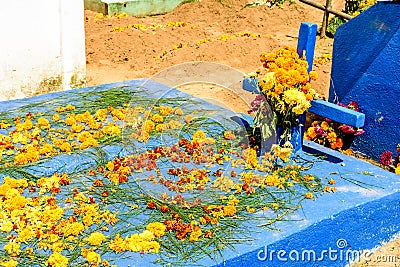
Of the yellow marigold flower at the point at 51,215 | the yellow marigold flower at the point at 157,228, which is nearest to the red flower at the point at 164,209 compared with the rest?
the yellow marigold flower at the point at 157,228

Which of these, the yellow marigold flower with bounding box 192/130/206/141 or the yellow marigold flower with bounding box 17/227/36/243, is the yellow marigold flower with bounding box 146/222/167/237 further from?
the yellow marigold flower with bounding box 192/130/206/141

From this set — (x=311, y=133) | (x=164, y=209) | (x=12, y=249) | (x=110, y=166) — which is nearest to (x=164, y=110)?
(x=110, y=166)

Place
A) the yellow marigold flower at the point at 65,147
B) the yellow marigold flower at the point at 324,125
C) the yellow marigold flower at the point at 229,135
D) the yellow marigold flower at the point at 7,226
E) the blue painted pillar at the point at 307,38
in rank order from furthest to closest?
1. the yellow marigold flower at the point at 324,125
2. the yellow marigold flower at the point at 229,135
3. the yellow marigold flower at the point at 65,147
4. the blue painted pillar at the point at 307,38
5. the yellow marigold flower at the point at 7,226

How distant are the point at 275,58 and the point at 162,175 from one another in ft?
4.29

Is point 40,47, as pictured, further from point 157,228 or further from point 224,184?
point 157,228

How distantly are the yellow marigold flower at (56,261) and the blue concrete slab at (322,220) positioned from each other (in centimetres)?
28

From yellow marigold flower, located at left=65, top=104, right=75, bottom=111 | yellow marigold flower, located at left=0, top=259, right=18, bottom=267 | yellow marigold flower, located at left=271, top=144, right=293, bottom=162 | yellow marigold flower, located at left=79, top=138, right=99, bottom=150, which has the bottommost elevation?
yellow marigold flower, located at left=0, top=259, right=18, bottom=267

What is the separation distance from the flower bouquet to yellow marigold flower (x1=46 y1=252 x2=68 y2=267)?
2.01 metres

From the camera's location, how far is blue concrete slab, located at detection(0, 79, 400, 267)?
355 cm

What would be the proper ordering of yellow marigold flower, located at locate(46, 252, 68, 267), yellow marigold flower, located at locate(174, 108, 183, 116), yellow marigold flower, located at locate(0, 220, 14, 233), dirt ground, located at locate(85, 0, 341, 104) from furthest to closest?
dirt ground, located at locate(85, 0, 341, 104) → yellow marigold flower, located at locate(174, 108, 183, 116) → yellow marigold flower, located at locate(0, 220, 14, 233) → yellow marigold flower, located at locate(46, 252, 68, 267)

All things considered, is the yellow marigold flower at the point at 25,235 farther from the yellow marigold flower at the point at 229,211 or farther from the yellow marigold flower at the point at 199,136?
the yellow marigold flower at the point at 199,136

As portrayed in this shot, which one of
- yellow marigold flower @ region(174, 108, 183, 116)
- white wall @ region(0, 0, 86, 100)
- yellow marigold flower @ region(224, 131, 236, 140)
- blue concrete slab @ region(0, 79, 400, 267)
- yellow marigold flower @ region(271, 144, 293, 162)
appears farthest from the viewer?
white wall @ region(0, 0, 86, 100)

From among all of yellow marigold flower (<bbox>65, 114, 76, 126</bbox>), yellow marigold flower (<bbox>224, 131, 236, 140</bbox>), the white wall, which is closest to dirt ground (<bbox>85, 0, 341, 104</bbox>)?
the white wall

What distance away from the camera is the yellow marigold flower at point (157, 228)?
3623mm
